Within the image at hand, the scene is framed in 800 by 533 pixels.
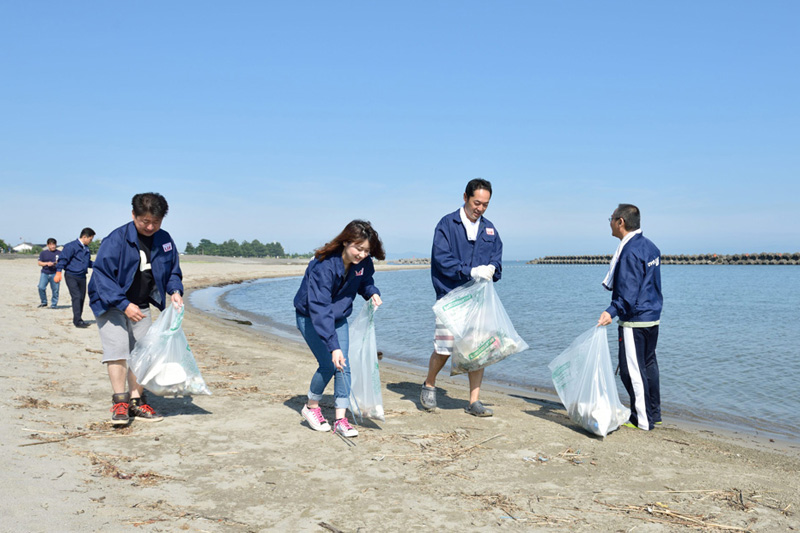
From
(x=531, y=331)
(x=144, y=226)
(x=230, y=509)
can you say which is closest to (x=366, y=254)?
(x=144, y=226)

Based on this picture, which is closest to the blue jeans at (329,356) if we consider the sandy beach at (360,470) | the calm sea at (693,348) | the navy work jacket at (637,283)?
the sandy beach at (360,470)

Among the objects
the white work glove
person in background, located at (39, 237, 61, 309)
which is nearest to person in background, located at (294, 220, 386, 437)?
the white work glove

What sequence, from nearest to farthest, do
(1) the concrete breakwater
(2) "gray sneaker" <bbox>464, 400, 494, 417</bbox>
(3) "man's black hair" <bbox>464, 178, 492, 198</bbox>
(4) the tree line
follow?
→ (3) "man's black hair" <bbox>464, 178, 492, 198</bbox> → (2) "gray sneaker" <bbox>464, 400, 494, 417</bbox> → (1) the concrete breakwater → (4) the tree line

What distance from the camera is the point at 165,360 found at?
14.7 feet

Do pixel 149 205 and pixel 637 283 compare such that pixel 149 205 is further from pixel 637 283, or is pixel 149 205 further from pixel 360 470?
pixel 637 283

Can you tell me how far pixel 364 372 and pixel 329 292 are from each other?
0.76 m

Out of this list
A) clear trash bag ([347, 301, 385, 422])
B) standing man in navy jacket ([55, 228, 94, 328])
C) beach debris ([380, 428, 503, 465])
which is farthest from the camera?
standing man in navy jacket ([55, 228, 94, 328])

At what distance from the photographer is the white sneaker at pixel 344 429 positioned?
4.36 meters

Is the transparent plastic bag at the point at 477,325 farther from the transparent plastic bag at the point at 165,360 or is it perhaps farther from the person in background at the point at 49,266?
the person in background at the point at 49,266

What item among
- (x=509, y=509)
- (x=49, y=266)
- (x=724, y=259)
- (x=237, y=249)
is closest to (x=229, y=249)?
(x=237, y=249)

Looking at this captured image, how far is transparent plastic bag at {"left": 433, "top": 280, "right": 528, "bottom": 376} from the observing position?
489 centimetres

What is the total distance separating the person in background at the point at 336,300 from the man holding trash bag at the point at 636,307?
211 cm

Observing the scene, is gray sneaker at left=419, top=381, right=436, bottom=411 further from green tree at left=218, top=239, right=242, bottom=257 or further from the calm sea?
green tree at left=218, top=239, right=242, bottom=257

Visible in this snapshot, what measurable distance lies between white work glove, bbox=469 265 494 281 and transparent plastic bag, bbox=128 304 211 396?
249cm
